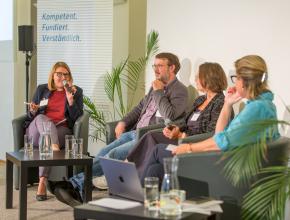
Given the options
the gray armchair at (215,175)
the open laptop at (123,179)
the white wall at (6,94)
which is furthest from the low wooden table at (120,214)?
the white wall at (6,94)

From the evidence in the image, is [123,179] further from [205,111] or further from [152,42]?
[152,42]

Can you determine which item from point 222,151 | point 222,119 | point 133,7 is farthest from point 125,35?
point 222,151

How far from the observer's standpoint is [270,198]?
9.89ft

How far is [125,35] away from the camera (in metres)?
7.56

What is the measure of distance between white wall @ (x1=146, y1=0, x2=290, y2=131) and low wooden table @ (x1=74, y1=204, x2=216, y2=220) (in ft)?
6.53

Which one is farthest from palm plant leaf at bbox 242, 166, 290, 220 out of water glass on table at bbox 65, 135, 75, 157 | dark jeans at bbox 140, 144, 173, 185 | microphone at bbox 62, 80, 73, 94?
microphone at bbox 62, 80, 73, 94

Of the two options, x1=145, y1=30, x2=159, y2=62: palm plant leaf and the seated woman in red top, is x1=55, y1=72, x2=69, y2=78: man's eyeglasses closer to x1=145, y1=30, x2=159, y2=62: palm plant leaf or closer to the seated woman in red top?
the seated woman in red top

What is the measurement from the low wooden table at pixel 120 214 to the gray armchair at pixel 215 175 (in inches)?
22.9

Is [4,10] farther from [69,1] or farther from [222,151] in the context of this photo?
[222,151]

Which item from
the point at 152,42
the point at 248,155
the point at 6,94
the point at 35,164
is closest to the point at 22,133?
the point at 35,164

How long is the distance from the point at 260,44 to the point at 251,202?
5.79 feet

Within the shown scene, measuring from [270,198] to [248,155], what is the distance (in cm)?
27

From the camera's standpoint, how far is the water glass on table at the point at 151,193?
2654 mm

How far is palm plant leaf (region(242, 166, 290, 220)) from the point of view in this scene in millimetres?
2945
